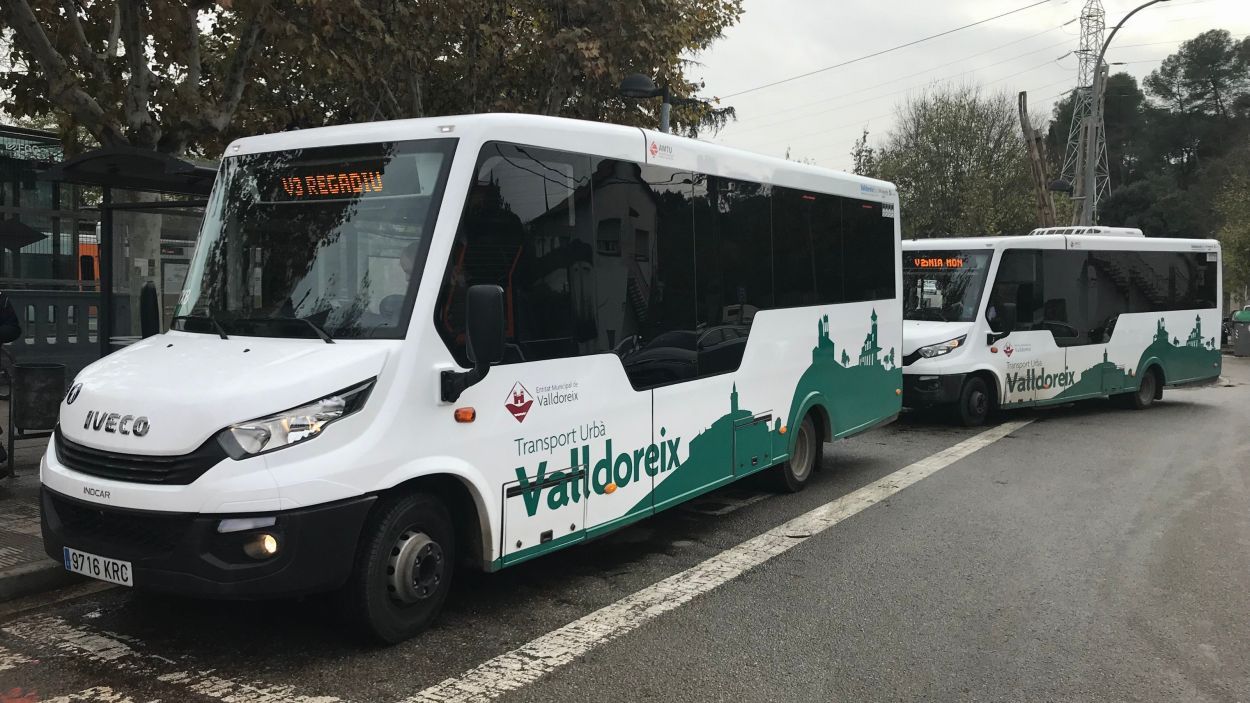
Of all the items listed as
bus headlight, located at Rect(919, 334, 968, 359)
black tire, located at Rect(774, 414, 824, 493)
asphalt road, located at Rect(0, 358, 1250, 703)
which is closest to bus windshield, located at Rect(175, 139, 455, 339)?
asphalt road, located at Rect(0, 358, 1250, 703)

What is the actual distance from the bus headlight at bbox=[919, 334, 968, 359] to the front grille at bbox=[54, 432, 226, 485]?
10105 mm

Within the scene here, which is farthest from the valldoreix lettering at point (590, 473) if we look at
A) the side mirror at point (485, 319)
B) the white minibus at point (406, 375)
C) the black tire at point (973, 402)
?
the black tire at point (973, 402)

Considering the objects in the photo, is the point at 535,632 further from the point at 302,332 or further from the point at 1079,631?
the point at 1079,631

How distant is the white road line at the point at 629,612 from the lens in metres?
4.36

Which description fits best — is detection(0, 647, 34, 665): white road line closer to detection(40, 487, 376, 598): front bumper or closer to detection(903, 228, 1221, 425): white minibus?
detection(40, 487, 376, 598): front bumper

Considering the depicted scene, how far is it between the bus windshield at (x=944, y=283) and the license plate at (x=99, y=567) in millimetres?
10785

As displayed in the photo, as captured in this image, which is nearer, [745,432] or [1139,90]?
[745,432]

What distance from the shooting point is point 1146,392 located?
625 inches

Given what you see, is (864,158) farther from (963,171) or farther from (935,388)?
(935,388)

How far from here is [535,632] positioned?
16.6ft

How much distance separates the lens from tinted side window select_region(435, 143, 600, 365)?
4.91 m

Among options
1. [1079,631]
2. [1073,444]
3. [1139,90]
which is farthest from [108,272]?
[1139,90]

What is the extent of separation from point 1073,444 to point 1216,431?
10.1 feet

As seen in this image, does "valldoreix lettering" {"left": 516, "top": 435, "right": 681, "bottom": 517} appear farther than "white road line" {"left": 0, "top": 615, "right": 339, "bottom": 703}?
Yes
